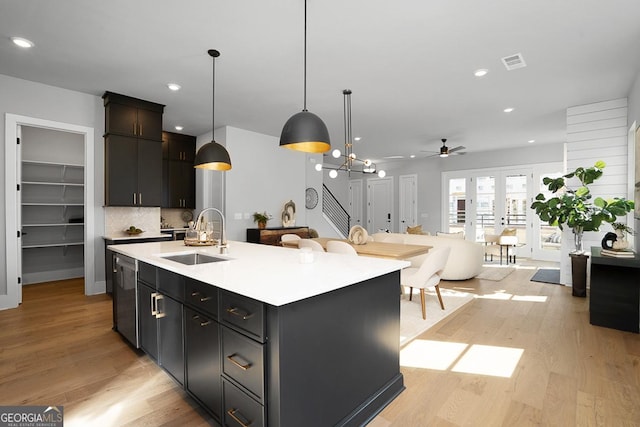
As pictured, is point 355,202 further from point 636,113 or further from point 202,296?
point 202,296

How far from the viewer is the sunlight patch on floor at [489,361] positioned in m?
2.49

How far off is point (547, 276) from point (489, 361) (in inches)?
174

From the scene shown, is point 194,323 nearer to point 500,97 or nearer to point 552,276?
point 500,97

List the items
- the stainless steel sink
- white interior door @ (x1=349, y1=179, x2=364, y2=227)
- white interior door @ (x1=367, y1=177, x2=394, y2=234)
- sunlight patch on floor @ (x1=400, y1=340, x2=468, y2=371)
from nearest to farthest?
sunlight patch on floor @ (x1=400, y1=340, x2=468, y2=371) < the stainless steel sink < white interior door @ (x1=367, y1=177, x2=394, y2=234) < white interior door @ (x1=349, y1=179, x2=364, y2=227)

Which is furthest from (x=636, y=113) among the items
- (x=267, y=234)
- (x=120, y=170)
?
(x=120, y=170)

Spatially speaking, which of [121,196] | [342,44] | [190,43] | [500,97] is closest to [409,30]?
[342,44]

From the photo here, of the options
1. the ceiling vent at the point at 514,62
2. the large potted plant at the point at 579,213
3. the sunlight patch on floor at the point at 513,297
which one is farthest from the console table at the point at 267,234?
the ceiling vent at the point at 514,62

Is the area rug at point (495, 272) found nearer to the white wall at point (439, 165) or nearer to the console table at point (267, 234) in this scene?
the white wall at point (439, 165)

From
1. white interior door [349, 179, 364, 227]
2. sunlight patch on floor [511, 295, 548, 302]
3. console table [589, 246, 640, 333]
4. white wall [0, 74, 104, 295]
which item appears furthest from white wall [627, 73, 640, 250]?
white interior door [349, 179, 364, 227]

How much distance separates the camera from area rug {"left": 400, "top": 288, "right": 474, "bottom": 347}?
3.30 metres

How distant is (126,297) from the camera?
9.40ft

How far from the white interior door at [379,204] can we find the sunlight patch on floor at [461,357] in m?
8.15

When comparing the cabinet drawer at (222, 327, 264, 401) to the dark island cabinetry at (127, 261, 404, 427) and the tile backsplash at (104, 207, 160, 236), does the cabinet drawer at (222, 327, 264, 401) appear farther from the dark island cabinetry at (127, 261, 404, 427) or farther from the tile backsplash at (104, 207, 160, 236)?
the tile backsplash at (104, 207, 160, 236)

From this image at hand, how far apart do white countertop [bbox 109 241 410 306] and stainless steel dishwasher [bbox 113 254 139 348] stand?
26 centimetres
